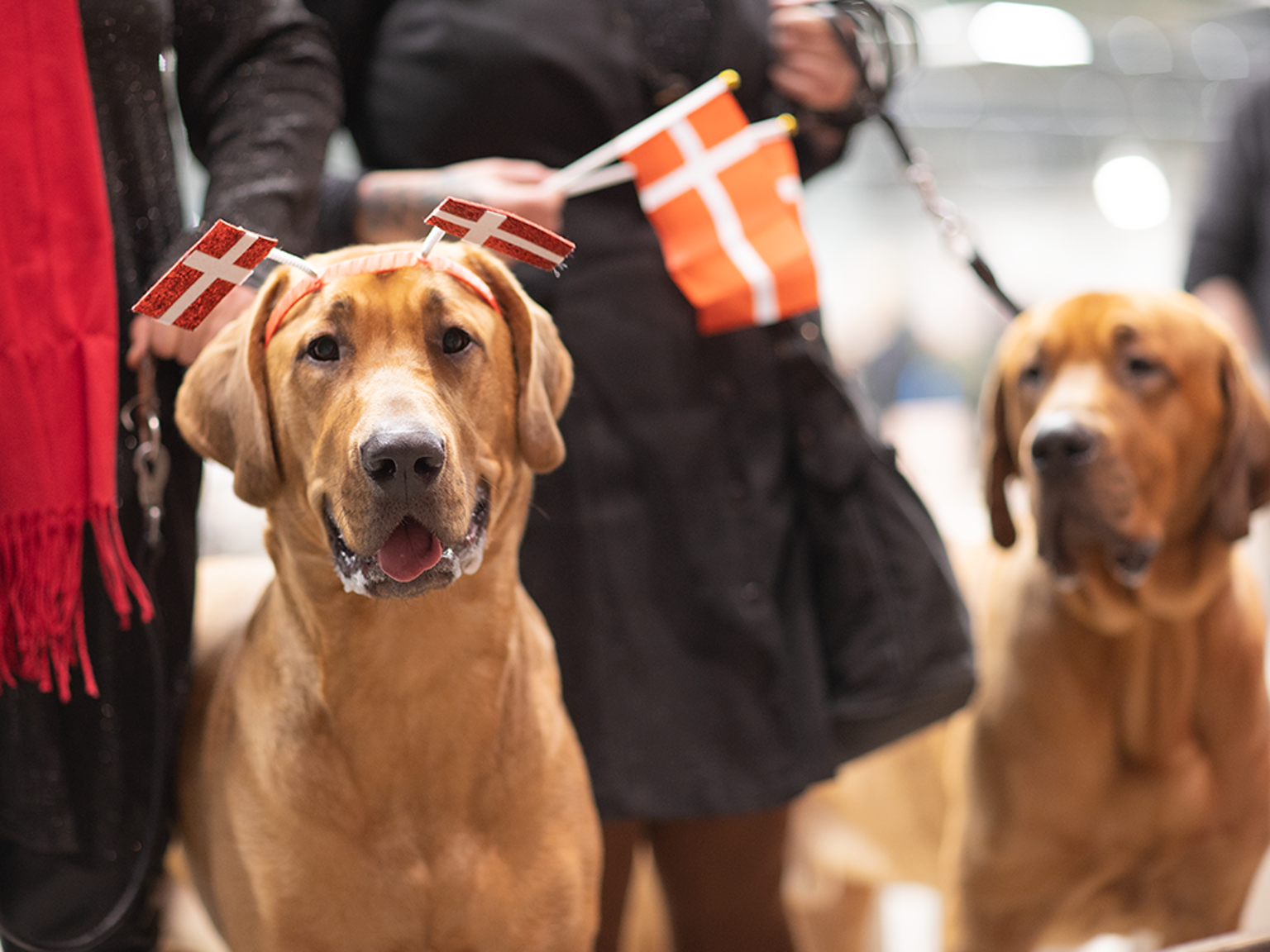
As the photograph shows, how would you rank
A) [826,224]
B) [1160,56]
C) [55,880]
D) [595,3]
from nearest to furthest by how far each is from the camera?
[55,880] < [595,3] < [1160,56] < [826,224]

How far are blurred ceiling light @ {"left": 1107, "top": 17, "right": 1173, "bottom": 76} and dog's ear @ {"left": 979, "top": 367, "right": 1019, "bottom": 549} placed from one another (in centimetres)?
594

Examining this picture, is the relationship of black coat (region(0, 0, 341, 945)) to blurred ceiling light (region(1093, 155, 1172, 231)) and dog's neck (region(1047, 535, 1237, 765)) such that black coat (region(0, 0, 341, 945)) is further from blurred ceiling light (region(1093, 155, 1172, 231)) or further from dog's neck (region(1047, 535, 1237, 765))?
blurred ceiling light (region(1093, 155, 1172, 231))

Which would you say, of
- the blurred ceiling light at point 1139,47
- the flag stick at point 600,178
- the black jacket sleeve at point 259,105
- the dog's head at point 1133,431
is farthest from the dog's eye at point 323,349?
the blurred ceiling light at point 1139,47

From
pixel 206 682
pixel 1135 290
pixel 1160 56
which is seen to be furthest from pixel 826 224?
pixel 206 682

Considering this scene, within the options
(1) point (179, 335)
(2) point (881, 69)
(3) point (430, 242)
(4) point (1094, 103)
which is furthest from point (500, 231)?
(4) point (1094, 103)

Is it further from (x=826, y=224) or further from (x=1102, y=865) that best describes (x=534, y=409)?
(x=826, y=224)

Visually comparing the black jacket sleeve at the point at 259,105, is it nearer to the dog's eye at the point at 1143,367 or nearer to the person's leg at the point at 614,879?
the person's leg at the point at 614,879

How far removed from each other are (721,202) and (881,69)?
1.44ft

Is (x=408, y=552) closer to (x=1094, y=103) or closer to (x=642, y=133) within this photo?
(x=642, y=133)

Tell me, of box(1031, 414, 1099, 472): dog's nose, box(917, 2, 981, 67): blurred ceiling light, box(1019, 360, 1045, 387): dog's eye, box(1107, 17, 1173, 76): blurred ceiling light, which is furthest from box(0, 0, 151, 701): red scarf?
box(1107, 17, 1173, 76): blurred ceiling light

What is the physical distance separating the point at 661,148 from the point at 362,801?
88 cm

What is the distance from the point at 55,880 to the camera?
1431mm

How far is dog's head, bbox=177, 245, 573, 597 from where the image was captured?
1.14 m

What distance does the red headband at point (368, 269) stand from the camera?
1.25m
